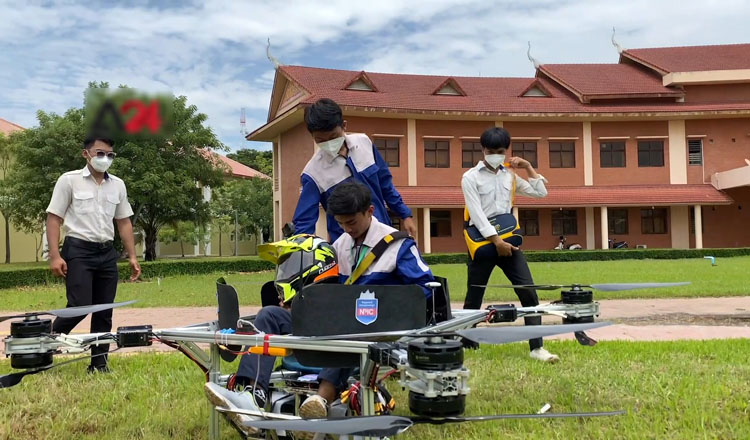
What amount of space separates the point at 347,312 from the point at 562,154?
29555 mm

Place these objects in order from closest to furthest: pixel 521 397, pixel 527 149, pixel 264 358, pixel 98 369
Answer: pixel 264 358 → pixel 521 397 → pixel 98 369 → pixel 527 149

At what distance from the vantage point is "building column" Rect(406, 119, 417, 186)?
2877 centimetres

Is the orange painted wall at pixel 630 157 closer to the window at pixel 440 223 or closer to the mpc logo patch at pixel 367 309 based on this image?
the window at pixel 440 223

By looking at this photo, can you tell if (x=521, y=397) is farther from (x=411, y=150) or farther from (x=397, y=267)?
(x=411, y=150)

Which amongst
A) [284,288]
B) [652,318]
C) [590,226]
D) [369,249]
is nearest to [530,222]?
[590,226]

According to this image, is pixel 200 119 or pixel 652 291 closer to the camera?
pixel 652 291

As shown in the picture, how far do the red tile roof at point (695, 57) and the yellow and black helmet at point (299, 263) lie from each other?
105 feet

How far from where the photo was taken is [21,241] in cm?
3441

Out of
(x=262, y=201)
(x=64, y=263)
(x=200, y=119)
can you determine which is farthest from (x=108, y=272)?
(x=262, y=201)

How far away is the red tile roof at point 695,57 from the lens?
30984 millimetres

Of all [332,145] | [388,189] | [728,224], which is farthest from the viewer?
[728,224]

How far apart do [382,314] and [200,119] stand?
949 inches

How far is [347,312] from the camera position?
7.64 feet

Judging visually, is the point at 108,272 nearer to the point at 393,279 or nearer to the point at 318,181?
the point at 318,181
